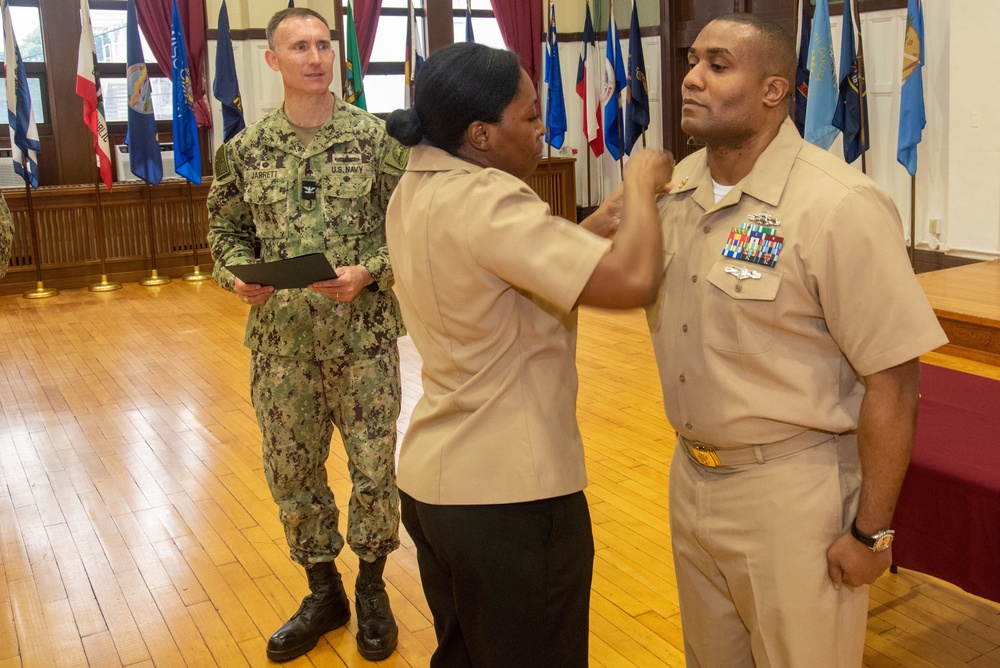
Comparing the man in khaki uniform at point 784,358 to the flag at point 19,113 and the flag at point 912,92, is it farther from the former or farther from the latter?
the flag at point 19,113

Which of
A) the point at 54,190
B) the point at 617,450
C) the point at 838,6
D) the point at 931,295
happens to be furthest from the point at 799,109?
the point at 54,190

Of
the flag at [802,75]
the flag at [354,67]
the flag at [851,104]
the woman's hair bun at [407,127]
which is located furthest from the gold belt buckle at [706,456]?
the flag at [354,67]

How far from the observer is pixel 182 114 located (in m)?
8.61

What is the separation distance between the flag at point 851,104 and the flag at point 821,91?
0.09 metres

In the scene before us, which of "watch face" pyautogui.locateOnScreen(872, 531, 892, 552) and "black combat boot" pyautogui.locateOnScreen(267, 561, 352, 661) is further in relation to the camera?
"black combat boot" pyautogui.locateOnScreen(267, 561, 352, 661)

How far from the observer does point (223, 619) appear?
2.96 m

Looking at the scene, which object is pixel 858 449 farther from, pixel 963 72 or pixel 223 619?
pixel 963 72

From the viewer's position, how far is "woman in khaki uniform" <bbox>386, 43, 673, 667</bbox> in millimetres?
1483

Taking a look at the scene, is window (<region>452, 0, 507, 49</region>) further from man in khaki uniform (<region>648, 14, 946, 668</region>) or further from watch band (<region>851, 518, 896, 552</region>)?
watch band (<region>851, 518, 896, 552</region>)

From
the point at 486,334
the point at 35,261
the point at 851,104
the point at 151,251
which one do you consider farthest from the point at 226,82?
the point at 486,334

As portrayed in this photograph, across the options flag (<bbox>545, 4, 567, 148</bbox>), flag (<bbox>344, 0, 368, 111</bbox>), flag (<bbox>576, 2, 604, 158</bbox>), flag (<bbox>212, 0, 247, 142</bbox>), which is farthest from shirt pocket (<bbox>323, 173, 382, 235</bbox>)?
flag (<bbox>576, 2, 604, 158</bbox>)

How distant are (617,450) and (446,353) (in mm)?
2777

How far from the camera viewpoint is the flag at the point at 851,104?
731 centimetres

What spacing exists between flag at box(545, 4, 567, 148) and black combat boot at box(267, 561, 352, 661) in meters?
7.85
